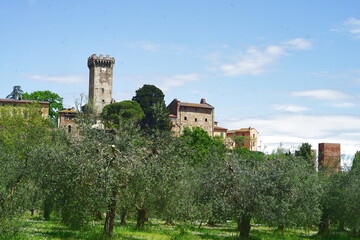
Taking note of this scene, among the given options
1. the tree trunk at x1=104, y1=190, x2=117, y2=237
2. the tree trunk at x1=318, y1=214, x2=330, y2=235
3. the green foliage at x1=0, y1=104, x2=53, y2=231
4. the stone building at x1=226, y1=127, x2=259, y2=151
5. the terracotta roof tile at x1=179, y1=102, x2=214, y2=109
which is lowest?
the tree trunk at x1=318, y1=214, x2=330, y2=235

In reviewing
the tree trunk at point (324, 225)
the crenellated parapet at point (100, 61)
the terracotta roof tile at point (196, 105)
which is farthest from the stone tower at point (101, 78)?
the tree trunk at point (324, 225)

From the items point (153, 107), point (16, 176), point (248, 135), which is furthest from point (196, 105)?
point (16, 176)

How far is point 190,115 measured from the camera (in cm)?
11481

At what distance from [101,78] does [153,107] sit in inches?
833

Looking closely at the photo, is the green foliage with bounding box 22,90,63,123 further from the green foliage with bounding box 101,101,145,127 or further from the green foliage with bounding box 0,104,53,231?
the green foliage with bounding box 0,104,53,231

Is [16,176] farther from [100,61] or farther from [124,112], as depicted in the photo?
[100,61]

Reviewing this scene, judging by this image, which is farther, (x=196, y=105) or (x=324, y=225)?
(x=196, y=105)

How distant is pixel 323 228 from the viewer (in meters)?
35.9

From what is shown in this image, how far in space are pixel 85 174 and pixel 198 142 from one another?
69582 millimetres

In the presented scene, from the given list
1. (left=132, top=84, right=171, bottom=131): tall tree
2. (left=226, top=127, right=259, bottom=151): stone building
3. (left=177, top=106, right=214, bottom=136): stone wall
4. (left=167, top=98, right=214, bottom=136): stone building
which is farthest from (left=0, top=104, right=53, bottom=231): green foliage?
(left=226, top=127, right=259, bottom=151): stone building

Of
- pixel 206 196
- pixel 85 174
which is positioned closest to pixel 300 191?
pixel 206 196

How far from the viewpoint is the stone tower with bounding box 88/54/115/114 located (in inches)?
4382

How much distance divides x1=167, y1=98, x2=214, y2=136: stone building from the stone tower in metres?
15.4

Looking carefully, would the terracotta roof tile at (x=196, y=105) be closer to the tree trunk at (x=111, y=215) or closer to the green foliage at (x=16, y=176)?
the green foliage at (x=16, y=176)
